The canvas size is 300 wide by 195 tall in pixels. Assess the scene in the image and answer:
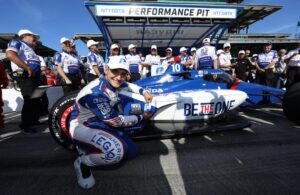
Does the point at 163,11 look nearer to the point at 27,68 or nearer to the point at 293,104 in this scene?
the point at 27,68

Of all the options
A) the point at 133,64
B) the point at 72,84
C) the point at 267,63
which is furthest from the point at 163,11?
the point at 72,84

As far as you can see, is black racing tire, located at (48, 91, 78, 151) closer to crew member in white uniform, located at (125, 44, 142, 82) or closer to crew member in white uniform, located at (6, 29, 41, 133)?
crew member in white uniform, located at (6, 29, 41, 133)

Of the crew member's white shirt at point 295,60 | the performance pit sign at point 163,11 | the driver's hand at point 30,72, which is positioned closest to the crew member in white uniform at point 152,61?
the crew member's white shirt at point 295,60

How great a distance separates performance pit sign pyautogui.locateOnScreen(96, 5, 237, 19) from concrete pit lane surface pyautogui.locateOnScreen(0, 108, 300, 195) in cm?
971

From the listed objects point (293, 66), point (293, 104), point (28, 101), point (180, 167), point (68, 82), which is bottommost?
point (180, 167)

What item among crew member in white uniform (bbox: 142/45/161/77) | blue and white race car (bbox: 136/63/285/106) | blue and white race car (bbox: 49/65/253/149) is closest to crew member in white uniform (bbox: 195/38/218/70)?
blue and white race car (bbox: 136/63/285/106)

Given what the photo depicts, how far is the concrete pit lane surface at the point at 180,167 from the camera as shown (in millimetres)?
2008

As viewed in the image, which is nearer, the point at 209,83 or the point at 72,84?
the point at 209,83

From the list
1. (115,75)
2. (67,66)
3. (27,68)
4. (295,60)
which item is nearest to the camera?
(115,75)

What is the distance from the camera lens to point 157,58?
336 inches

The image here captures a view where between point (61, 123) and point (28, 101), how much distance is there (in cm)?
153

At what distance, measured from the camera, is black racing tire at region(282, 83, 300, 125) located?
2469 millimetres

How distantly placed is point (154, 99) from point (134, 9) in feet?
33.7

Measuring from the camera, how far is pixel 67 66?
15.7 feet
